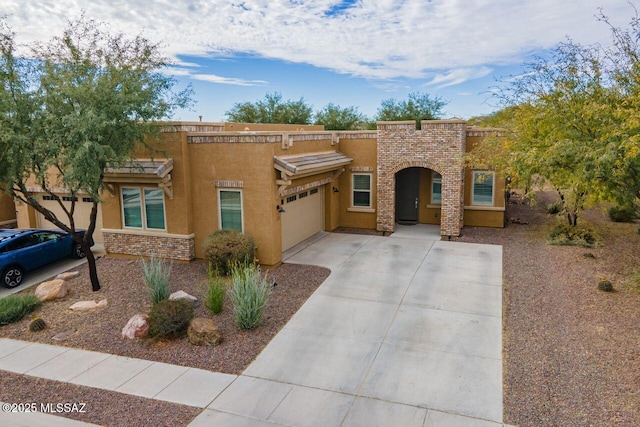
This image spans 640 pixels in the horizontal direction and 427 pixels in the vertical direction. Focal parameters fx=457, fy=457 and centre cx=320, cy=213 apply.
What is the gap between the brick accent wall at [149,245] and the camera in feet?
48.1

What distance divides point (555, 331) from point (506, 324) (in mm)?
938

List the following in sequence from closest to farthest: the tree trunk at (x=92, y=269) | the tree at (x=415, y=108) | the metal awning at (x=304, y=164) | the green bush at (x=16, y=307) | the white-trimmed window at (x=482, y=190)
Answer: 1. the green bush at (x=16, y=307)
2. the tree trunk at (x=92, y=269)
3. the metal awning at (x=304, y=164)
4. the white-trimmed window at (x=482, y=190)
5. the tree at (x=415, y=108)

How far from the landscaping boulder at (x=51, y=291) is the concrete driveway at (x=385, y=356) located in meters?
6.49

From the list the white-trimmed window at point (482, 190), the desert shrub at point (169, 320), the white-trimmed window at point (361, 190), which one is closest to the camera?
the desert shrub at point (169, 320)

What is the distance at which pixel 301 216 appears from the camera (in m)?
17.1

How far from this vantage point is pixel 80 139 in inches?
430

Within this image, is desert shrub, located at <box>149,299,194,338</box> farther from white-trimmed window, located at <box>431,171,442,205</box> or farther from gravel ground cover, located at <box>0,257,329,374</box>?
white-trimmed window, located at <box>431,171,442,205</box>

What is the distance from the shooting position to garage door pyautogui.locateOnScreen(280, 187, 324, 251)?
15891mm

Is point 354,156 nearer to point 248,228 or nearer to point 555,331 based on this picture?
point 248,228

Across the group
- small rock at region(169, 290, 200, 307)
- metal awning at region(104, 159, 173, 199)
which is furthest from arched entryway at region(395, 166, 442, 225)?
small rock at region(169, 290, 200, 307)

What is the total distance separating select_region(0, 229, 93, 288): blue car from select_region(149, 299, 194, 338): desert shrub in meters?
6.73

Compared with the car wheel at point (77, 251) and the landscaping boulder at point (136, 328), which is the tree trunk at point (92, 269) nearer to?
the landscaping boulder at point (136, 328)

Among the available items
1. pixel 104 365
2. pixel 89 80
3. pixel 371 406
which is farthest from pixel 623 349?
pixel 89 80

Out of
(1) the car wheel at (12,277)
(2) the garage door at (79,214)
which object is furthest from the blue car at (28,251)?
(2) the garage door at (79,214)
